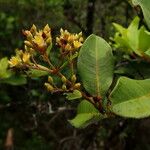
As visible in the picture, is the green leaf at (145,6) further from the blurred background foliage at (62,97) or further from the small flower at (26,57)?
the blurred background foliage at (62,97)

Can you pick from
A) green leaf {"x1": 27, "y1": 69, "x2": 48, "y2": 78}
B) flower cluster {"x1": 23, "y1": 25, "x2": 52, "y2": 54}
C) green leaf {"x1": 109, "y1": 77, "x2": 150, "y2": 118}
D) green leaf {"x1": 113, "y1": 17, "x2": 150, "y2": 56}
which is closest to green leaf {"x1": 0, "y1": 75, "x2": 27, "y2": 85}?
green leaf {"x1": 113, "y1": 17, "x2": 150, "y2": 56}

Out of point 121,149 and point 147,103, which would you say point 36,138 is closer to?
point 121,149

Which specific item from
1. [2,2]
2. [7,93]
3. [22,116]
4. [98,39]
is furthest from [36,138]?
[98,39]

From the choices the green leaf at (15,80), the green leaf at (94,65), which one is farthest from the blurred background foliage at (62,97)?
the green leaf at (94,65)

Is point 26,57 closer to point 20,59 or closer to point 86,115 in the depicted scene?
point 20,59

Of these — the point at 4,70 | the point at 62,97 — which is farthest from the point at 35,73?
the point at 62,97

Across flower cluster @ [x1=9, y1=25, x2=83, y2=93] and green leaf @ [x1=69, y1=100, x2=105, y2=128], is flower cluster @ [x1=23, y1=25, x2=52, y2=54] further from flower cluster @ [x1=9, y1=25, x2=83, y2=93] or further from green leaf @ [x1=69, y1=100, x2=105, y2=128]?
green leaf @ [x1=69, y1=100, x2=105, y2=128]
